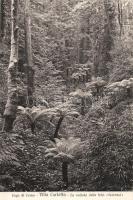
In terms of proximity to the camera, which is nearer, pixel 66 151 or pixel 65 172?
pixel 65 172

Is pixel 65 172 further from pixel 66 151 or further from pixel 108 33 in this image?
pixel 108 33

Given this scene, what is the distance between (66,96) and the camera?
11992mm

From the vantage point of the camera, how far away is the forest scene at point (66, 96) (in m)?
7.18

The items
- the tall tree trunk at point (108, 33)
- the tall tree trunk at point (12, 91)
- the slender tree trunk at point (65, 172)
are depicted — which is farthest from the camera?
the tall tree trunk at point (108, 33)

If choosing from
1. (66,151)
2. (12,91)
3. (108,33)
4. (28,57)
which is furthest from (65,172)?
(108,33)

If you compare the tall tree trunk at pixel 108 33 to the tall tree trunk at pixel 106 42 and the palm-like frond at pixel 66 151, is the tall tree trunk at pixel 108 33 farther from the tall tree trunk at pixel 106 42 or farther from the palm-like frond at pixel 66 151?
the palm-like frond at pixel 66 151

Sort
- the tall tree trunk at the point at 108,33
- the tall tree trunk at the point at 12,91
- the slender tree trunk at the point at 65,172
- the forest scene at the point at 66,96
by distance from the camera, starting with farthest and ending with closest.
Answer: the tall tree trunk at the point at 108,33 → the tall tree trunk at the point at 12,91 → the slender tree trunk at the point at 65,172 → the forest scene at the point at 66,96

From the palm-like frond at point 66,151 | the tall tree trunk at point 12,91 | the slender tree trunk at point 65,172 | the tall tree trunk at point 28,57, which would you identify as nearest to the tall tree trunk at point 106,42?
the tall tree trunk at point 28,57

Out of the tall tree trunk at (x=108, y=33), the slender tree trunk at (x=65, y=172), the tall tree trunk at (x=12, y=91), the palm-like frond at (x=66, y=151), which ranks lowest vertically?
the slender tree trunk at (x=65, y=172)

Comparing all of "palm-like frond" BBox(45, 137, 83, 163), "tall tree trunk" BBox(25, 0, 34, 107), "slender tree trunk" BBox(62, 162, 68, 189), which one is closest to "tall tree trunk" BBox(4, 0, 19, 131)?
"tall tree trunk" BBox(25, 0, 34, 107)

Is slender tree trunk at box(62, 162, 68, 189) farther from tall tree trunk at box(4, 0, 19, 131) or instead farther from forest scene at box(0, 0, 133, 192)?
tall tree trunk at box(4, 0, 19, 131)

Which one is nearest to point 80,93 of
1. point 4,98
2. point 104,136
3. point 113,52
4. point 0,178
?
point 113,52

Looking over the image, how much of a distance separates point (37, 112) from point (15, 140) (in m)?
1.50

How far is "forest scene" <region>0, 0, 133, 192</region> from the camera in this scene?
23.6 ft
